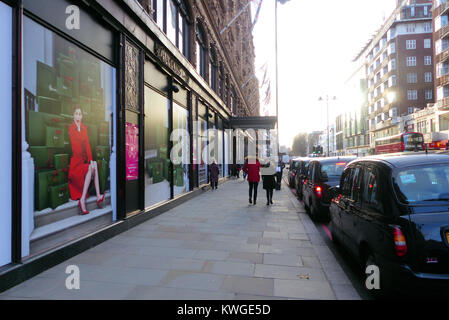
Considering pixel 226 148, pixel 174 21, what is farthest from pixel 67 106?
pixel 226 148

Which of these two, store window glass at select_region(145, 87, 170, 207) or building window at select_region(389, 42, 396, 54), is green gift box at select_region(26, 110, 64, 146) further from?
building window at select_region(389, 42, 396, 54)

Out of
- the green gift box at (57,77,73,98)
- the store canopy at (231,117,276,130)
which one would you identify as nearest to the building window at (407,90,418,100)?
the store canopy at (231,117,276,130)

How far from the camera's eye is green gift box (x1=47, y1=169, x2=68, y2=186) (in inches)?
189

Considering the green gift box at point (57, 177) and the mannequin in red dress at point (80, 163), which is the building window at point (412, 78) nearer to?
the mannequin in red dress at point (80, 163)

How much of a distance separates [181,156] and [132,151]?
14.2ft

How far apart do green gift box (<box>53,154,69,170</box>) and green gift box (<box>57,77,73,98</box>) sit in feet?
3.30

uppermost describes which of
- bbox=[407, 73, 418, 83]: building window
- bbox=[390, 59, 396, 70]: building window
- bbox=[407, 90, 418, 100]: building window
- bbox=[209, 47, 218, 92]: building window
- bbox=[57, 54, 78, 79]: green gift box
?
bbox=[390, 59, 396, 70]: building window

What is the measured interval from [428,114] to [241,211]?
4180cm

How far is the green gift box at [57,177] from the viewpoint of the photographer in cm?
479

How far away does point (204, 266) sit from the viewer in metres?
4.64

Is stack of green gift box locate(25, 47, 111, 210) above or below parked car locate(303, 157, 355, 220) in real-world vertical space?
above

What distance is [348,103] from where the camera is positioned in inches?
3489

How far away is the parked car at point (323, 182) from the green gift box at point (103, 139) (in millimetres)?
5178
